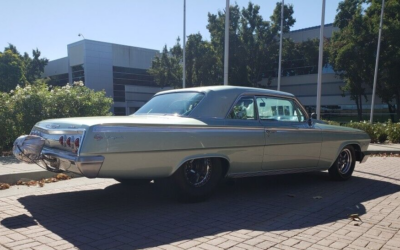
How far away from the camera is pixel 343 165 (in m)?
7.11

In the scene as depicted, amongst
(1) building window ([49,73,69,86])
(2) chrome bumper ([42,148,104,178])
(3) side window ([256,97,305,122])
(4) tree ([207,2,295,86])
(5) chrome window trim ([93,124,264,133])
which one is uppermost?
(4) tree ([207,2,295,86])

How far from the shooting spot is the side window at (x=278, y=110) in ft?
18.5

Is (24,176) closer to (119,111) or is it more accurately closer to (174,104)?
(174,104)

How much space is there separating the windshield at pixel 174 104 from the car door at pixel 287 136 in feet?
3.66

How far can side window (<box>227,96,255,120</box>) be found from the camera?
17.2ft

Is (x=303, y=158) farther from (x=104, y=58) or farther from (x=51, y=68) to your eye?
(x=51, y=68)

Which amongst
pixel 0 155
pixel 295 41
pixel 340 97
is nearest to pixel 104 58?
pixel 295 41

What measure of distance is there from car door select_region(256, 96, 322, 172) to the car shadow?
54 cm

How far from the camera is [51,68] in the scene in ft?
196

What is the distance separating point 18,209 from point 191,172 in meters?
2.41

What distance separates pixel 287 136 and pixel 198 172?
176 cm

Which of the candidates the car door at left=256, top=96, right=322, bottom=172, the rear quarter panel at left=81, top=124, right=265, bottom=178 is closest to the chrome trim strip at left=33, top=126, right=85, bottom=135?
the rear quarter panel at left=81, top=124, right=265, bottom=178

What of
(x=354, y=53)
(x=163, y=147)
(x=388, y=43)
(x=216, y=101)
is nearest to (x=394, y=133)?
(x=216, y=101)

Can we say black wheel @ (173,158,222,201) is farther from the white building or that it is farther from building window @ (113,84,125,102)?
building window @ (113,84,125,102)
